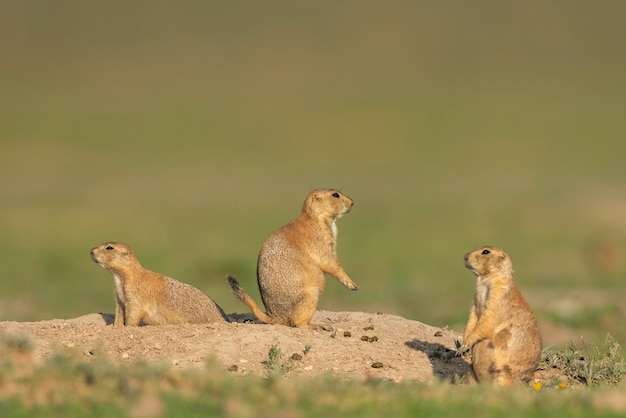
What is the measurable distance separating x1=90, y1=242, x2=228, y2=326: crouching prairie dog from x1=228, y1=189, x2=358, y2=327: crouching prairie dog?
560 mm

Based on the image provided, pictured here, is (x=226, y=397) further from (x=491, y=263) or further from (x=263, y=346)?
(x=491, y=263)

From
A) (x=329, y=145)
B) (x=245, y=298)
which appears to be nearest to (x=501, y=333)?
(x=245, y=298)

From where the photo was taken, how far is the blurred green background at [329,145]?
2369 centimetres

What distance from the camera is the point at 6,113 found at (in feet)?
202

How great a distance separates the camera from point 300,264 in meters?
10.9

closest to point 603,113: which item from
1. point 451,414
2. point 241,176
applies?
point 241,176

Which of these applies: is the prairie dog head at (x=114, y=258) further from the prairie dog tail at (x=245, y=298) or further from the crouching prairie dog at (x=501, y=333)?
the crouching prairie dog at (x=501, y=333)

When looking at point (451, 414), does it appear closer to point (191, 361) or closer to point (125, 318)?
point (191, 361)

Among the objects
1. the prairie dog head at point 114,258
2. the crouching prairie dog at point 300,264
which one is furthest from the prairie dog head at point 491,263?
the prairie dog head at point 114,258

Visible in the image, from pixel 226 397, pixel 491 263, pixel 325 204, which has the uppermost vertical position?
pixel 325 204

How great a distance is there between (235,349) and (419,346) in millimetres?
1960

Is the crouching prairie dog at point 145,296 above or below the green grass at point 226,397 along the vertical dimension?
above

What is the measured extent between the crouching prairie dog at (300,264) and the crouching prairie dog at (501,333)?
1.99 meters

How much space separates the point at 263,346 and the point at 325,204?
1.82m
